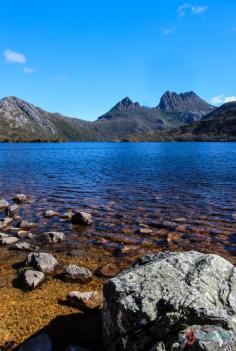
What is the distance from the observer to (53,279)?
46.6 feet

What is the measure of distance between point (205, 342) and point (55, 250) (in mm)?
12369

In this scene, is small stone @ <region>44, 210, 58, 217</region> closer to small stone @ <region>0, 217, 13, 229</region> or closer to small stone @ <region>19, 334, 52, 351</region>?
small stone @ <region>0, 217, 13, 229</region>

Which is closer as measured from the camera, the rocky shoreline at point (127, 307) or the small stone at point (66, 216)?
the rocky shoreline at point (127, 307)

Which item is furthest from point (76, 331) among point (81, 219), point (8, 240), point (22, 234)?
→ point (81, 219)

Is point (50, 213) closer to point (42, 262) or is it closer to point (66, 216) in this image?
point (66, 216)

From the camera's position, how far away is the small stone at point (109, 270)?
14898 mm

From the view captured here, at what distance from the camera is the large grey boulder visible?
734 cm

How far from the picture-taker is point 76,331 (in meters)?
10.5

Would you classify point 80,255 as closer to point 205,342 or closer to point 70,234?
point 70,234

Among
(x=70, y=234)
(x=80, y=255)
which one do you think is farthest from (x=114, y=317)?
(x=70, y=234)

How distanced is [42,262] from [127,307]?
7823 millimetres

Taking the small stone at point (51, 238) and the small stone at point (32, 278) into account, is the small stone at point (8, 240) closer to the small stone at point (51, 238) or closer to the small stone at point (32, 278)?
the small stone at point (51, 238)

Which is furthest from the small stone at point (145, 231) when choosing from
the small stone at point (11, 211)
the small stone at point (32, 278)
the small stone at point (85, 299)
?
the small stone at point (11, 211)

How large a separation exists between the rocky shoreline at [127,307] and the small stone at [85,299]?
3 cm
